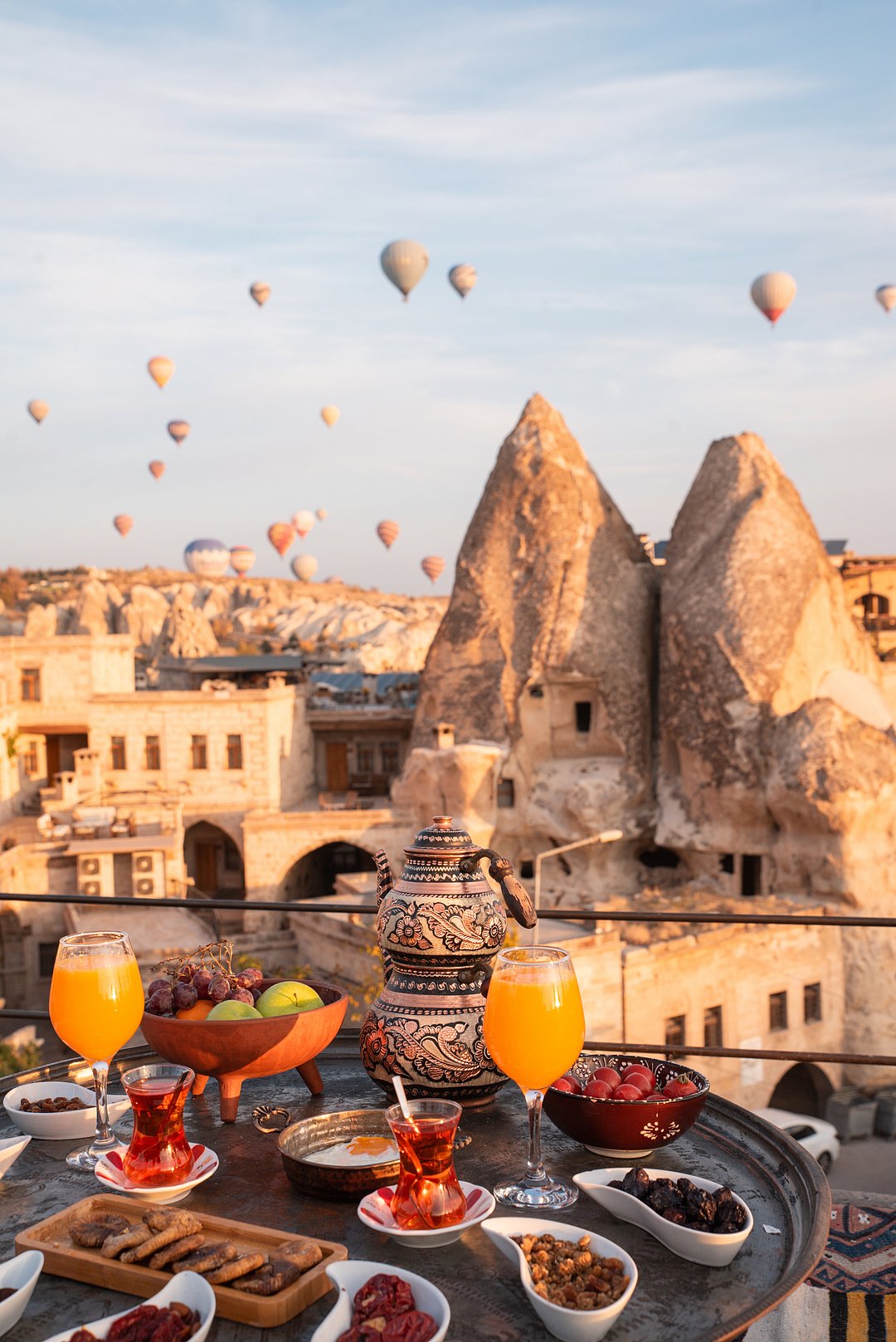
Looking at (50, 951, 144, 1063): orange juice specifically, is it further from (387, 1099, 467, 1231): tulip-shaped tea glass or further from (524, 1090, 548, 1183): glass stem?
(524, 1090, 548, 1183): glass stem

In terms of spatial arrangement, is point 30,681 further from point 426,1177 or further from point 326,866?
point 426,1177

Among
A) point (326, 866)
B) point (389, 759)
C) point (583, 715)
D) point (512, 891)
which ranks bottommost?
point (326, 866)

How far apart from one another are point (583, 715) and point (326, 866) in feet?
25.9

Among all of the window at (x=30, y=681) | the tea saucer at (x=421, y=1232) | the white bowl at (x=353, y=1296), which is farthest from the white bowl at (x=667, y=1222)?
the window at (x=30, y=681)

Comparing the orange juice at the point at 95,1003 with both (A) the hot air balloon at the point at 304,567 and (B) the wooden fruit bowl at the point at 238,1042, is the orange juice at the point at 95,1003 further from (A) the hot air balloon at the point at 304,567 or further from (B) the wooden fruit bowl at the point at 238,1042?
(A) the hot air balloon at the point at 304,567

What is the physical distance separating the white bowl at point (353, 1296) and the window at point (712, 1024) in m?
20.2

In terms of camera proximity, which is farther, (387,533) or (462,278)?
(387,533)

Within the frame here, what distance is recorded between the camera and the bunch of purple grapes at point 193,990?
2.40 m


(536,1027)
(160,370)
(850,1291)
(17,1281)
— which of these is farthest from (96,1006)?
(160,370)

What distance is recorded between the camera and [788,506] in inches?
1177

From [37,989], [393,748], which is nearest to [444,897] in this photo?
[37,989]

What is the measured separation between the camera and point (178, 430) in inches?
2223

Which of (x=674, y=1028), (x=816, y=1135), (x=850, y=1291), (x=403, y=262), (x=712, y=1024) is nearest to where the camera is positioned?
(x=850, y=1291)

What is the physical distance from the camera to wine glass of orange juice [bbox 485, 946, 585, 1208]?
2082mm
